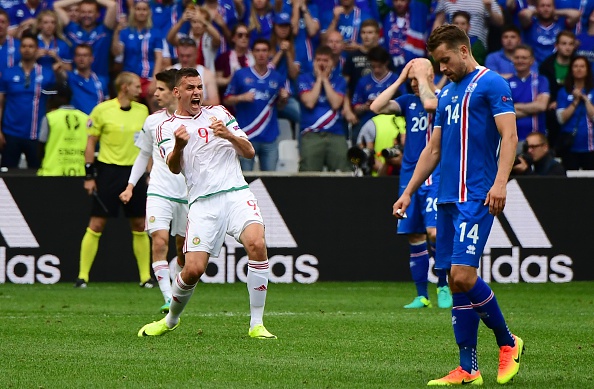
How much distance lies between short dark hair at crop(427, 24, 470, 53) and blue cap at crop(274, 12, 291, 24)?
441 inches

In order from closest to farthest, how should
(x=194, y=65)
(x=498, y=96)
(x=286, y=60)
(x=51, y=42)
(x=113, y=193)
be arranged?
1. (x=498, y=96)
2. (x=113, y=193)
3. (x=194, y=65)
4. (x=51, y=42)
5. (x=286, y=60)

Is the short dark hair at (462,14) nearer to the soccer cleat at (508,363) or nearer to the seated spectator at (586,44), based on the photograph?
the seated spectator at (586,44)

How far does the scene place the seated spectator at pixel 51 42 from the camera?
17.9 m

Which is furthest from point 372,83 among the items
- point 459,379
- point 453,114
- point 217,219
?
point 459,379

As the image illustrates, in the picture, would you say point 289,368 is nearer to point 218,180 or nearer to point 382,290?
point 218,180

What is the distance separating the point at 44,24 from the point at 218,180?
950cm

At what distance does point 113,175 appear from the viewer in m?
15.1

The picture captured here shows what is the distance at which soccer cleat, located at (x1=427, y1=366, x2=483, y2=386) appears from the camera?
7.11 meters

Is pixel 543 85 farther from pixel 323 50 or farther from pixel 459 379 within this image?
pixel 459 379

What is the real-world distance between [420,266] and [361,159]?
130 inches

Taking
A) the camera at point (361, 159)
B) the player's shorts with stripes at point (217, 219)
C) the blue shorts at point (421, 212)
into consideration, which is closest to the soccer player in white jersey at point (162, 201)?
the blue shorts at point (421, 212)

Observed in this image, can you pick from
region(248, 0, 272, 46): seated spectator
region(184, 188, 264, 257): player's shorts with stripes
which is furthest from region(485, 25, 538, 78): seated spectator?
region(184, 188, 264, 257): player's shorts with stripes

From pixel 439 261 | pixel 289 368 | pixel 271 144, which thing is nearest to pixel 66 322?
pixel 289 368

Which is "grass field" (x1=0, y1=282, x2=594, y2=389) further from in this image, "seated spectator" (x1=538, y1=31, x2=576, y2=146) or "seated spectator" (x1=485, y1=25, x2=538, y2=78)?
"seated spectator" (x1=485, y1=25, x2=538, y2=78)
